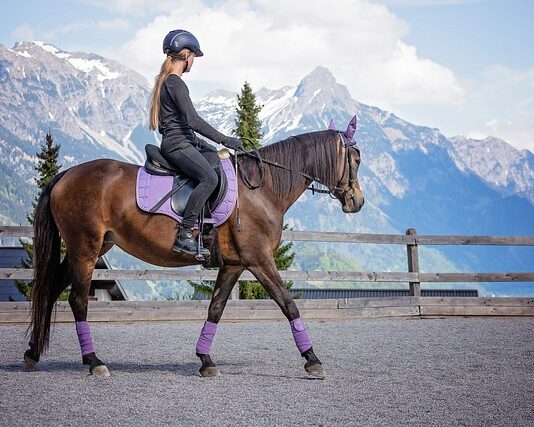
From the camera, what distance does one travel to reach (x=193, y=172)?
22.3ft

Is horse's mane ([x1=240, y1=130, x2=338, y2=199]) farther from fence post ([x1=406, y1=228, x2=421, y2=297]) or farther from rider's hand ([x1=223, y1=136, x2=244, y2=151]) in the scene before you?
fence post ([x1=406, y1=228, x2=421, y2=297])

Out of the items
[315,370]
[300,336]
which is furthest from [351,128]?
[315,370]

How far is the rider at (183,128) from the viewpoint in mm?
6746

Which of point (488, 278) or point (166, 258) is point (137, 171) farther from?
point (488, 278)

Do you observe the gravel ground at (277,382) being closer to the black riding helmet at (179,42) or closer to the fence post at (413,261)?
the fence post at (413,261)

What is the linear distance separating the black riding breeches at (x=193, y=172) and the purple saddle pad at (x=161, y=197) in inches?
6.2

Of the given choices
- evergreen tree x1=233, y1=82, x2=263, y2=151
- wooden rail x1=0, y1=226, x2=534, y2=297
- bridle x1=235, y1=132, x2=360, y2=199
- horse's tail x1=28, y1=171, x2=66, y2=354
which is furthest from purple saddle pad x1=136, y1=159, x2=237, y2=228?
evergreen tree x1=233, y1=82, x2=263, y2=151

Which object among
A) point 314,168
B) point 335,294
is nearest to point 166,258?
point 314,168

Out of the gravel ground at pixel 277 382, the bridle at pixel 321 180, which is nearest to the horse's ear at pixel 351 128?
the bridle at pixel 321 180

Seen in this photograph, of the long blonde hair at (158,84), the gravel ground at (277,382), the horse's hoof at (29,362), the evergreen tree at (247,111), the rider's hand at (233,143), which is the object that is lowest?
the gravel ground at (277,382)

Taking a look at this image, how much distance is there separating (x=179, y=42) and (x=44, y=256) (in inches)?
95.7

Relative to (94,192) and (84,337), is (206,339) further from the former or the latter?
(94,192)

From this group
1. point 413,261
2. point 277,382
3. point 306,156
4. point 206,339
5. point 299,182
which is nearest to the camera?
point 277,382

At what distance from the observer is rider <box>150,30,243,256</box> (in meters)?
6.75
